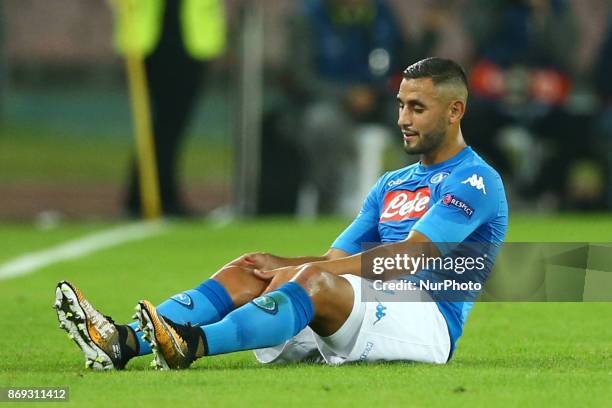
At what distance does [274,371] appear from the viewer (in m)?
6.66

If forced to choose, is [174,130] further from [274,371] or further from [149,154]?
[274,371]

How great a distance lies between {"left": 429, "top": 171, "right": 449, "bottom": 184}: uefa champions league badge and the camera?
689 centimetres

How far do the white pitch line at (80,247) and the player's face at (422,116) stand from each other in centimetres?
550

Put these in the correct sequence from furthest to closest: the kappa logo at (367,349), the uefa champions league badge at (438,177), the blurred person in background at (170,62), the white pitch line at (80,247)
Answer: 1. the blurred person in background at (170,62)
2. the white pitch line at (80,247)
3. the uefa champions league badge at (438,177)
4. the kappa logo at (367,349)

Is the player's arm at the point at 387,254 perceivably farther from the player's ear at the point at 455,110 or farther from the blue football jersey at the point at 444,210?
the player's ear at the point at 455,110

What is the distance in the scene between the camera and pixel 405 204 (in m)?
7.06

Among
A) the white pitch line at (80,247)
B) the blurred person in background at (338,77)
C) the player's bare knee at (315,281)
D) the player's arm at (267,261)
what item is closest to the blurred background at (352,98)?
the blurred person in background at (338,77)

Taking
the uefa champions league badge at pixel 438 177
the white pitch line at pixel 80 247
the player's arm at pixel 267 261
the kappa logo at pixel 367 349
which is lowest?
the white pitch line at pixel 80 247

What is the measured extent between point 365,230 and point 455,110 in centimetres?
74

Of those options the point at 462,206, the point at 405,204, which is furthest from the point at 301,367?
the point at 462,206

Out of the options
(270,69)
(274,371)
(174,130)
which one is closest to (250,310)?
(274,371)

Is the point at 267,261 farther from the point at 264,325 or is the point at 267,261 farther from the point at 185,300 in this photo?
the point at 264,325

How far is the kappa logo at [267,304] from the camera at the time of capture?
254 inches

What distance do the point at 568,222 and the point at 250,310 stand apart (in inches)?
382
